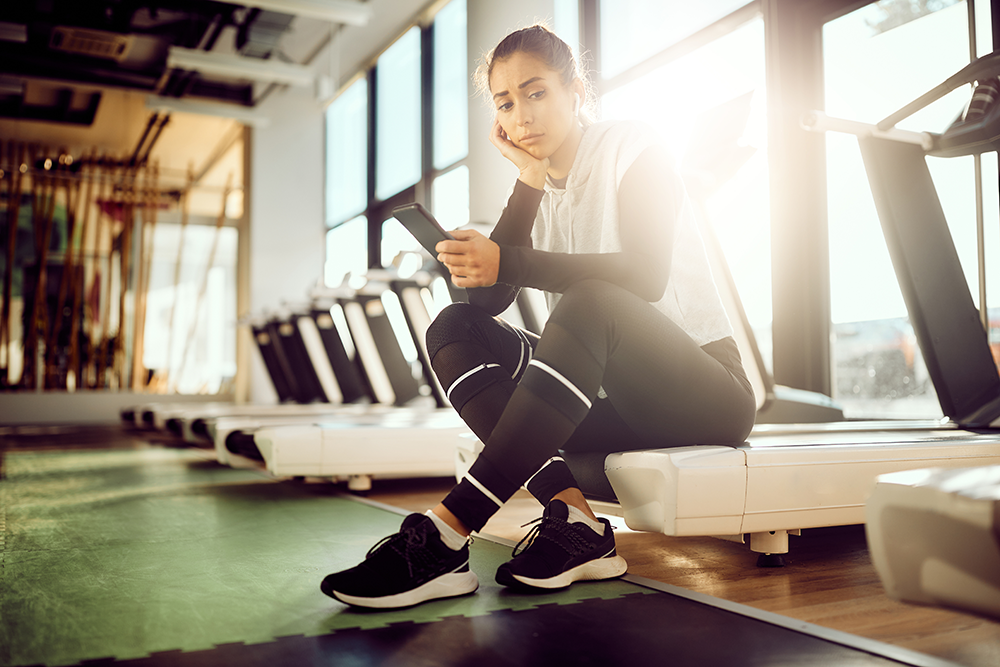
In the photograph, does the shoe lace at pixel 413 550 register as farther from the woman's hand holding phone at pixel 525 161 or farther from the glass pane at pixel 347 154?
the glass pane at pixel 347 154

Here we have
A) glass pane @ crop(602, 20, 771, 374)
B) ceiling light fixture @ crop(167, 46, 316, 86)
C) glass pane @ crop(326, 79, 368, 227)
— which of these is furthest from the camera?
glass pane @ crop(326, 79, 368, 227)

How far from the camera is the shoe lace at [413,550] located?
116 cm

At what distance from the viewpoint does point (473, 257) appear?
118 cm

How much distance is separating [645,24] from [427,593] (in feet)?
12.3

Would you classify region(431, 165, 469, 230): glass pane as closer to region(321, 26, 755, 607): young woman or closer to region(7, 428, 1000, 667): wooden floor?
region(7, 428, 1000, 667): wooden floor

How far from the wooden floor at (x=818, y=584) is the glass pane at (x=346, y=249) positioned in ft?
19.0

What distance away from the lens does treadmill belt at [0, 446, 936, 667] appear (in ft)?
3.15

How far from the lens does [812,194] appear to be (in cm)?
327

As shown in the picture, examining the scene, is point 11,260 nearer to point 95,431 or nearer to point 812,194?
point 95,431

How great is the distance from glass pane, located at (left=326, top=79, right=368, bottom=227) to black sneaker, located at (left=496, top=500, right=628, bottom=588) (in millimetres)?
6592

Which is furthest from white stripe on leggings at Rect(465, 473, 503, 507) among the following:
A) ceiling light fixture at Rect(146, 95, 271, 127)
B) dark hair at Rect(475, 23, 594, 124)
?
ceiling light fixture at Rect(146, 95, 271, 127)

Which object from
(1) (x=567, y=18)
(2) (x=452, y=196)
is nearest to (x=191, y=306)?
(2) (x=452, y=196)

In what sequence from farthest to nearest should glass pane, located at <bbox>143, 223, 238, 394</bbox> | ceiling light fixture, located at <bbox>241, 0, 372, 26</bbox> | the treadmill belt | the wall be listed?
glass pane, located at <bbox>143, 223, 238, 394</bbox> → the wall → ceiling light fixture, located at <bbox>241, 0, 372, 26</bbox> → the treadmill belt

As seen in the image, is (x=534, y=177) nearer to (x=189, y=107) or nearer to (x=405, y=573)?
(x=405, y=573)
